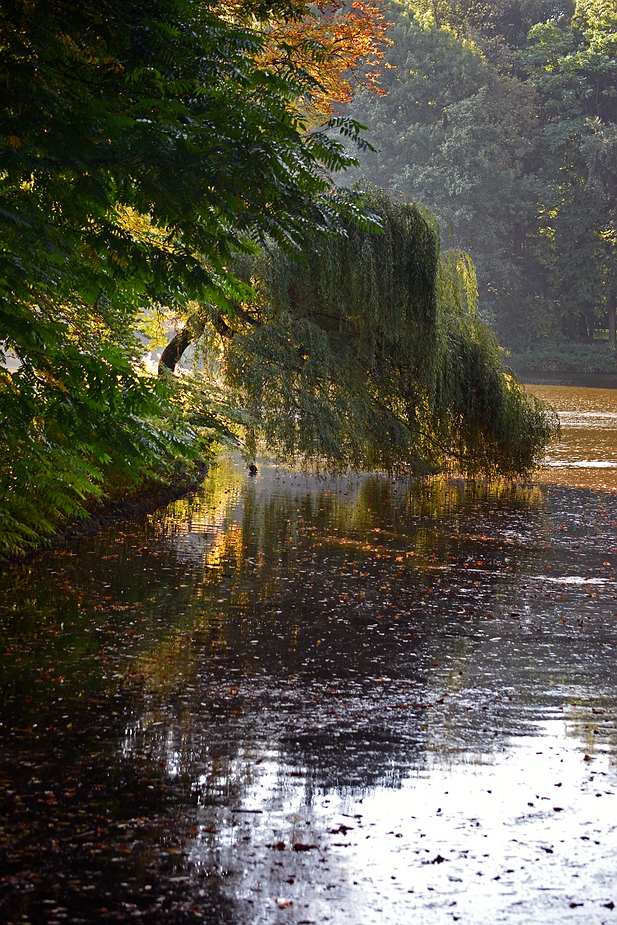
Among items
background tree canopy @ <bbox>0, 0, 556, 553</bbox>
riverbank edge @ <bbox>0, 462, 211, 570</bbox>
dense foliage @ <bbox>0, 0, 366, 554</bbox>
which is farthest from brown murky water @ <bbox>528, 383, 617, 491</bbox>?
dense foliage @ <bbox>0, 0, 366, 554</bbox>

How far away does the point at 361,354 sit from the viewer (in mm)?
16219

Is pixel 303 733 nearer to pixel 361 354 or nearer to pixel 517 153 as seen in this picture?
pixel 361 354

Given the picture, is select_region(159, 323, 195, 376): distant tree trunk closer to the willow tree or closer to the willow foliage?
the willow tree

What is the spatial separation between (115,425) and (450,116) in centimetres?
5449

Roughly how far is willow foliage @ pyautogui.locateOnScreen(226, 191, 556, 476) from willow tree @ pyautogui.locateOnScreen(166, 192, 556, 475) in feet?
0.05

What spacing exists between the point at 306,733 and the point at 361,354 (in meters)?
9.88

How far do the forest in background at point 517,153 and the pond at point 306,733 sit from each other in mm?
46783

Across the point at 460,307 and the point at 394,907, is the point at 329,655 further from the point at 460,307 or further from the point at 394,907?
the point at 460,307

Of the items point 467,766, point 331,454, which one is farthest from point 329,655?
point 331,454

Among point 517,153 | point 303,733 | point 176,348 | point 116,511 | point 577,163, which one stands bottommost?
point 303,733

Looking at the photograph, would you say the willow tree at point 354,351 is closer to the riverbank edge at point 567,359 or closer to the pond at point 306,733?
the pond at point 306,733

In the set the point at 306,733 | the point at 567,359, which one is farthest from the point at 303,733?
the point at 567,359

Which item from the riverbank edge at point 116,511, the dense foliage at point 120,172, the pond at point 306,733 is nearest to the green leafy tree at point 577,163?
the riverbank edge at point 116,511

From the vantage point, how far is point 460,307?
18438 millimetres
